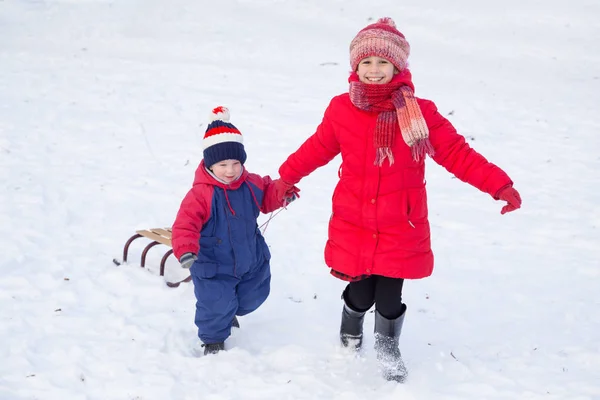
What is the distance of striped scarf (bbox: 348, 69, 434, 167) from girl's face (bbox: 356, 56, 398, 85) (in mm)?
55

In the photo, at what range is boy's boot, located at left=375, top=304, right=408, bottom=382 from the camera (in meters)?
3.76

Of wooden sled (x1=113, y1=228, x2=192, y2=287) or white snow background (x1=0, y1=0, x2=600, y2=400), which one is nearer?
white snow background (x1=0, y1=0, x2=600, y2=400)

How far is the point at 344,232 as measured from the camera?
367 cm

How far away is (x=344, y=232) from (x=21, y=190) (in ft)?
13.3

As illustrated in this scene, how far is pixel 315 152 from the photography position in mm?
3758

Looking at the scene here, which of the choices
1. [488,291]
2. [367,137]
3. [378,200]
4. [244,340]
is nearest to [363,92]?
[367,137]

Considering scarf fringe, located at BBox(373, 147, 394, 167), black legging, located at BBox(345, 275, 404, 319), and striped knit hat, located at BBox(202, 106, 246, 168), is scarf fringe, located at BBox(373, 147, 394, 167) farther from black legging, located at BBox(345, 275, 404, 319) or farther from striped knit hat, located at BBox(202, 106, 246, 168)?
striped knit hat, located at BBox(202, 106, 246, 168)

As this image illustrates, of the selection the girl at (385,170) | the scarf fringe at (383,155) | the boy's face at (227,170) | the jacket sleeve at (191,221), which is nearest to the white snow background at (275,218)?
the girl at (385,170)

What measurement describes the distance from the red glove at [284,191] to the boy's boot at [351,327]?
0.69 metres

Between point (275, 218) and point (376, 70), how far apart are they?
3.05m

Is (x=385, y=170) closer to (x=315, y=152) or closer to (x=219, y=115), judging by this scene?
(x=315, y=152)

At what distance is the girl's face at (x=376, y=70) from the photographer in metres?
3.43

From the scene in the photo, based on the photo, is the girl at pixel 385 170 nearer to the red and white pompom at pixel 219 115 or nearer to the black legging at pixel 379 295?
the black legging at pixel 379 295

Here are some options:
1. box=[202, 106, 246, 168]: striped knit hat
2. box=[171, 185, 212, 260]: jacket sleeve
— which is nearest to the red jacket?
box=[171, 185, 212, 260]: jacket sleeve
